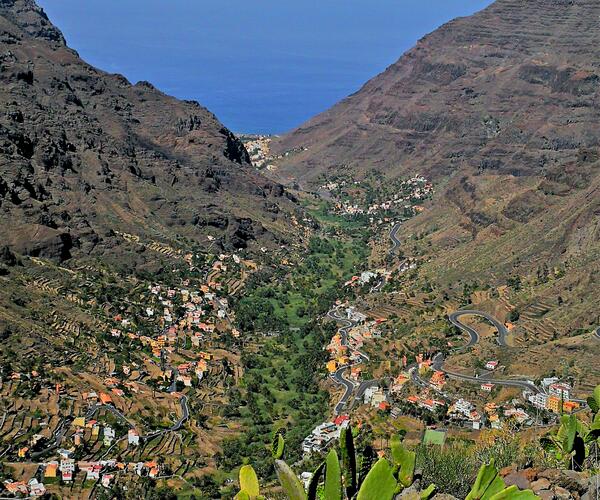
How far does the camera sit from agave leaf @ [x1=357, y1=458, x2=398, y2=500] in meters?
12.8

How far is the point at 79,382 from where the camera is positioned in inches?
2196

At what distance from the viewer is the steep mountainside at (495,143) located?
8094cm

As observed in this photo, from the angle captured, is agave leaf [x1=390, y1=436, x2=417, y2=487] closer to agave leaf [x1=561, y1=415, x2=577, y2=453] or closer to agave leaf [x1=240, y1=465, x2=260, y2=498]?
agave leaf [x1=240, y1=465, x2=260, y2=498]

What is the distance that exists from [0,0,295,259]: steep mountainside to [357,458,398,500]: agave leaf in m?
64.7

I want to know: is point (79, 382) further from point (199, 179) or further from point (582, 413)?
point (199, 179)

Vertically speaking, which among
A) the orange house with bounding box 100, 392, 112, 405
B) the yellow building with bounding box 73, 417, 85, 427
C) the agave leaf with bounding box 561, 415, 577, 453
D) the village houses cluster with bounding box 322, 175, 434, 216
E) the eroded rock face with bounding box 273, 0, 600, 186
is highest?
the eroded rock face with bounding box 273, 0, 600, 186

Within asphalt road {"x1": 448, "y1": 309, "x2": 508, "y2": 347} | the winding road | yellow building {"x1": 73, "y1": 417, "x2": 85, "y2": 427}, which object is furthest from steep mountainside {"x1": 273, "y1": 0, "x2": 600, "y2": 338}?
yellow building {"x1": 73, "y1": 417, "x2": 85, "y2": 427}

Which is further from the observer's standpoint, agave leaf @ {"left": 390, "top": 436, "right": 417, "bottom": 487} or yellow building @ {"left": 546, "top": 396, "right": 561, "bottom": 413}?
yellow building @ {"left": 546, "top": 396, "right": 561, "bottom": 413}

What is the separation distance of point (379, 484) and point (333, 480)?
0.71 metres

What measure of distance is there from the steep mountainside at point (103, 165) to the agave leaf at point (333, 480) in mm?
64065

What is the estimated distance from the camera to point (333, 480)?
43.5ft

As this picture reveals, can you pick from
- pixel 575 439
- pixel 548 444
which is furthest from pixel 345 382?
pixel 575 439

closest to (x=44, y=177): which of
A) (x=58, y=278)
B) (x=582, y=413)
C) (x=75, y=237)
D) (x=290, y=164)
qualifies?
(x=75, y=237)

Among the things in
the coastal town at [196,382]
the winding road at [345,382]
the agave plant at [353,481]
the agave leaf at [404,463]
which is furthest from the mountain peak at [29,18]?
the agave plant at [353,481]
